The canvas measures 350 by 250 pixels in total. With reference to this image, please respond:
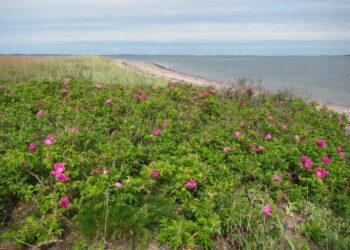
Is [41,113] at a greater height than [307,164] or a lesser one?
greater

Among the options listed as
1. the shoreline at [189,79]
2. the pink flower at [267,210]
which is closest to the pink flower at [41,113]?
the pink flower at [267,210]

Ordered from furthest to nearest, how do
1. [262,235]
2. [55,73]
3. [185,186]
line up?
[55,73] < [185,186] < [262,235]

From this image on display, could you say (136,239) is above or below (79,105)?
below

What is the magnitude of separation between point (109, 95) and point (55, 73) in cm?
776

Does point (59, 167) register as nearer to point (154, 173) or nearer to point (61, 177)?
point (61, 177)

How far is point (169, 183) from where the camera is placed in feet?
11.3

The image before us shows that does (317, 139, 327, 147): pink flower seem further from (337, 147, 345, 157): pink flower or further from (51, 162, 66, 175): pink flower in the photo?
(51, 162, 66, 175): pink flower

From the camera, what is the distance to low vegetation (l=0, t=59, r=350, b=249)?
2.74 metres

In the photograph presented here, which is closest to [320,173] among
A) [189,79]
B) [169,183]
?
[169,183]

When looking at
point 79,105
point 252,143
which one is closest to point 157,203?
point 252,143

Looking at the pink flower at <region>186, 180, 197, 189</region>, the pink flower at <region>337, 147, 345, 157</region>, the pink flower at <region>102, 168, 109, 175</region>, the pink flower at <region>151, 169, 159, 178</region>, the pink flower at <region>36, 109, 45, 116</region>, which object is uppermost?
the pink flower at <region>36, 109, 45, 116</region>

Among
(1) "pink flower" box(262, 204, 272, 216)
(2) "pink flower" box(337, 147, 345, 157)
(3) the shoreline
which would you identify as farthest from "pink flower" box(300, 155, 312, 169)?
(3) the shoreline

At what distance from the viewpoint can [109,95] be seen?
22.1 ft

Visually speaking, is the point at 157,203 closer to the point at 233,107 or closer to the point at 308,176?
the point at 308,176
